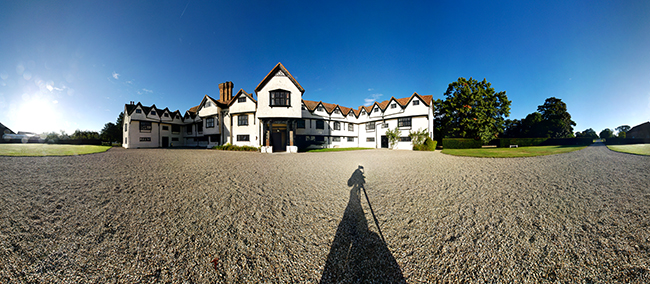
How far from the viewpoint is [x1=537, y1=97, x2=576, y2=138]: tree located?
29672 mm

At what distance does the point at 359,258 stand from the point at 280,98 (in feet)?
60.9

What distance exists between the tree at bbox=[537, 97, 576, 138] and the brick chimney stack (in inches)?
1976

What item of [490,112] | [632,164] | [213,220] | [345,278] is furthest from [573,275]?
[490,112]

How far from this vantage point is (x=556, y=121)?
29.9m

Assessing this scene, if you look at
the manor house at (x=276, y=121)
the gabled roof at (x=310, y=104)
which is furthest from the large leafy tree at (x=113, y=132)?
the gabled roof at (x=310, y=104)

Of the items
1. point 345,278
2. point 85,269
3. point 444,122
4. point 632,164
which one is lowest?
point 345,278

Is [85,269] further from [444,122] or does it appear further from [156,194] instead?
[444,122]

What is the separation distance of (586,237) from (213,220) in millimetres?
6772

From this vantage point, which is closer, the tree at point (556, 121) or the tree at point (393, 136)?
the tree at point (393, 136)

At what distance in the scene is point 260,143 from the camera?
21.4 m

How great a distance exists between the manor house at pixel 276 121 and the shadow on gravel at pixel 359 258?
1643cm

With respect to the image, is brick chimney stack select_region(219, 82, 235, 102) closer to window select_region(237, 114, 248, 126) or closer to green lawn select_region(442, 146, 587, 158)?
window select_region(237, 114, 248, 126)

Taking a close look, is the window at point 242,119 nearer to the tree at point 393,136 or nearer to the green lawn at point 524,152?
the tree at point 393,136

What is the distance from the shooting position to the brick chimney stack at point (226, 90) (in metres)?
A: 27.9
